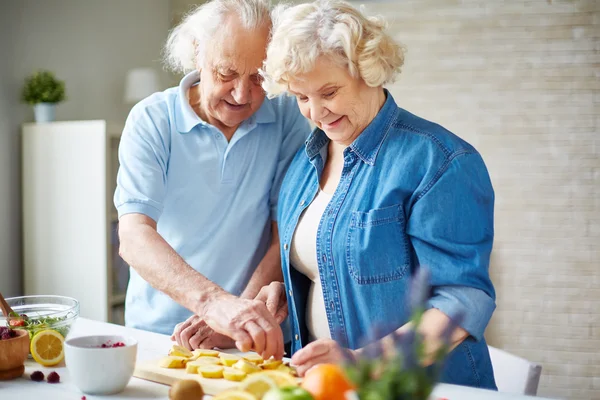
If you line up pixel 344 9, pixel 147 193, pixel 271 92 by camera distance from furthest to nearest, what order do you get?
1. pixel 147 193
2. pixel 271 92
3. pixel 344 9

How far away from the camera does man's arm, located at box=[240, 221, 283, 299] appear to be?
1.78m

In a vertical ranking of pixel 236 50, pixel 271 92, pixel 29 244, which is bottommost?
pixel 29 244

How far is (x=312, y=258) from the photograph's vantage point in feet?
5.11

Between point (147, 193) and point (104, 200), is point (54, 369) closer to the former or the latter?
point (147, 193)

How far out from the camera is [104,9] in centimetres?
432

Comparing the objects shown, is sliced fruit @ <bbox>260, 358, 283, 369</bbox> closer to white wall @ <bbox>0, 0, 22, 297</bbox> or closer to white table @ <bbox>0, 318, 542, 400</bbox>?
white table @ <bbox>0, 318, 542, 400</bbox>

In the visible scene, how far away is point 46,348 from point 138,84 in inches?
123

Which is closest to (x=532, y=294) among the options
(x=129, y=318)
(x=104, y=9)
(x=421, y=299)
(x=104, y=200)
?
(x=104, y=200)

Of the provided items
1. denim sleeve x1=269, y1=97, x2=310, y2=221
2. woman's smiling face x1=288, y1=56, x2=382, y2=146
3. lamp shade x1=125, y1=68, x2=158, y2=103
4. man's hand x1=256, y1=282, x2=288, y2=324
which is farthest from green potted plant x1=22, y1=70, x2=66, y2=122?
woman's smiling face x1=288, y1=56, x2=382, y2=146

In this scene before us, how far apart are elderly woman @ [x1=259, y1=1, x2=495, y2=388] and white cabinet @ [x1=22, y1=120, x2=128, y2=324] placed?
2.22 meters

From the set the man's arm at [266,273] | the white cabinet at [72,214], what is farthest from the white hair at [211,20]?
the white cabinet at [72,214]

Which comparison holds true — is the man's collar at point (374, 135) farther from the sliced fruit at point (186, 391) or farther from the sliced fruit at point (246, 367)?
the sliced fruit at point (186, 391)

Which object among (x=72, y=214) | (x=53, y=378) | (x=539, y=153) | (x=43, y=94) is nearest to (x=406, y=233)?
(x=53, y=378)

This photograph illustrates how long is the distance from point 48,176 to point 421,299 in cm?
340
